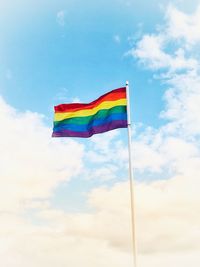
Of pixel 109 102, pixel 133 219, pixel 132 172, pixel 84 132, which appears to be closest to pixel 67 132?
pixel 84 132

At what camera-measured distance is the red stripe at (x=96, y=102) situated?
77.6 feet

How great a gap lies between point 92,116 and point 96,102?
76 cm

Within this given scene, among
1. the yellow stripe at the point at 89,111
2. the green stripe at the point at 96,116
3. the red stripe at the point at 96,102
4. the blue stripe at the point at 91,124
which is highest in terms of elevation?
the red stripe at the point at 96,102

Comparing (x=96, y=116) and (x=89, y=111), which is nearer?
(x=96, y=116)

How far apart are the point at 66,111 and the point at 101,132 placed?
2.34m

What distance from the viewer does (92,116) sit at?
24.0 metres

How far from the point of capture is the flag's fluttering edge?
23.3 metres

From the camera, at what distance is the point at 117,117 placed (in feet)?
76.3

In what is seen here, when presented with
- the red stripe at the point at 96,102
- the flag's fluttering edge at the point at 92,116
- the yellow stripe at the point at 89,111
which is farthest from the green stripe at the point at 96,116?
the red stripe at the point at 96,102

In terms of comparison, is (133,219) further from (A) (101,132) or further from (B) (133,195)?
(A) (101,132)

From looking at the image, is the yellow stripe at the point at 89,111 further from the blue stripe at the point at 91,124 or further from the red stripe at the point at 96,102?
the blue stripe at the point at 91,124

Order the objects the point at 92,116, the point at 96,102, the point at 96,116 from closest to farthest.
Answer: the point at 96,116, the point at 92,116, the point at 96,102

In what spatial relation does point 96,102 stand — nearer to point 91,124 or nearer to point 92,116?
point 92,116

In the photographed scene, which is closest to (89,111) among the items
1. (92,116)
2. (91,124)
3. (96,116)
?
(92,116)
